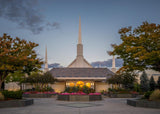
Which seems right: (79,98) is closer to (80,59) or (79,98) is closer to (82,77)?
(82,77)

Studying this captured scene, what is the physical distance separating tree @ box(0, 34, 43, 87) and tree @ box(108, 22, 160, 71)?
25.8ft

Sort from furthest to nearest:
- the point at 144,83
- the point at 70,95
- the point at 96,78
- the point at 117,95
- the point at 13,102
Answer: the point at 96,78
the point at 144,83
the point at 117,95
the point at 70,95
the point at 13,102

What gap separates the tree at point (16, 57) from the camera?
16.6 metres

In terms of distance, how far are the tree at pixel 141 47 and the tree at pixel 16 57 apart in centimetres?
787

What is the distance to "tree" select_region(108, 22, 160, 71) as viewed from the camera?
17.5 m

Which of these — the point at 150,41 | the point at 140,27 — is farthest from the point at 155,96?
the point at 140,27

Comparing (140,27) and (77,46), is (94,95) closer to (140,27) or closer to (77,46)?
(140,27)

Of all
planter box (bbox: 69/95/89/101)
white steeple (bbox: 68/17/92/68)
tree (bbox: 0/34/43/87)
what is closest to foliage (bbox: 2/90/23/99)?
tree (bbox: 0/34/43/87)

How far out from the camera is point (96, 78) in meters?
51.1

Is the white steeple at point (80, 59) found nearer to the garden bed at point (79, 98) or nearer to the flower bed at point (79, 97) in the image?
the flower bed at point (79, 97)

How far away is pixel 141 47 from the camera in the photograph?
17828mm

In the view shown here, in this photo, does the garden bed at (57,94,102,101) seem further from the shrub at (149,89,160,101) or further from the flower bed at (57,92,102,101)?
the shrub at (149,89,160,101)

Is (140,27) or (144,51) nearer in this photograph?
(144,51)

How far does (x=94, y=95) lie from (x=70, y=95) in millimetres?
2843
